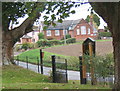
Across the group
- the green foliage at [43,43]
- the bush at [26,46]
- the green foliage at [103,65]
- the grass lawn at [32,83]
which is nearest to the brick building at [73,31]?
the green foliage at [43,43]

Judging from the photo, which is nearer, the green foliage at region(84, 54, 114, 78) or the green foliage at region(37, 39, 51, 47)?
the green foliage at region(84, 54, 114, 78)

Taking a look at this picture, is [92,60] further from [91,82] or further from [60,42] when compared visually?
[60,42]

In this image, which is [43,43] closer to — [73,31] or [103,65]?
[73,31]

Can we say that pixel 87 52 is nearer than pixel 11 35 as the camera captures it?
Yes

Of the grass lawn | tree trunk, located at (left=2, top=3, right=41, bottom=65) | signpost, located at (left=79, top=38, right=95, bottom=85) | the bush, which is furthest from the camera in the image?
the bush

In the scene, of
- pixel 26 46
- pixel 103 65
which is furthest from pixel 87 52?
pixel 26 46

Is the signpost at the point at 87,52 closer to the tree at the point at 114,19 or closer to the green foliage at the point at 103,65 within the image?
the green foliage at the point at 103,65

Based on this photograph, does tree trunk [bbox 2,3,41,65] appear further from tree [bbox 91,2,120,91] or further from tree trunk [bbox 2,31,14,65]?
tree [bbox 91,2,120,91]

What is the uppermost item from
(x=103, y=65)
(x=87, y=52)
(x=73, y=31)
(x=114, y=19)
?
(x=73, y=31)

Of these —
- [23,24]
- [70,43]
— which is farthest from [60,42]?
[23,24]

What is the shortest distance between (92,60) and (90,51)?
0.42 metres

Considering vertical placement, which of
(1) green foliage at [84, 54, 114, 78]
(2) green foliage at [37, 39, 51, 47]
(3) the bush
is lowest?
(1) green foliage at [84, 54, 114, 78]

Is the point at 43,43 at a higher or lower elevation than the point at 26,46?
higher

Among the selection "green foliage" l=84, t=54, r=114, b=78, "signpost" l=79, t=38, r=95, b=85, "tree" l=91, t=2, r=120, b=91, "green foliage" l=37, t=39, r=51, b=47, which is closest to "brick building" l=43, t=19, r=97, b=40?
"green foliage" l=37, t=39, r=51, b=47
